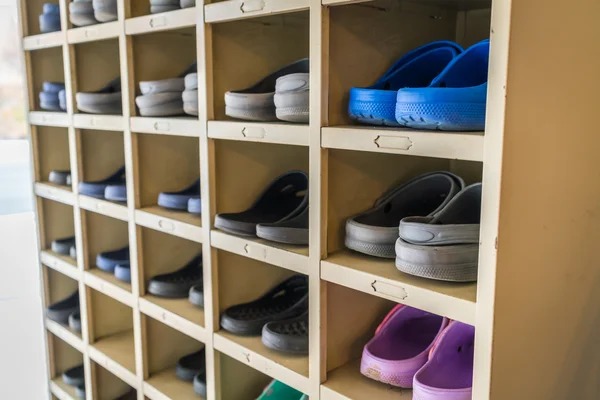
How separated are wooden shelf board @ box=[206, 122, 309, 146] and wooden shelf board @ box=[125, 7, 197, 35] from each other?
0.22 meters

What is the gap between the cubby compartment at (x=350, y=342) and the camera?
99 centimetres

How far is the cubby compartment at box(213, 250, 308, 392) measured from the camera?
1.09 m

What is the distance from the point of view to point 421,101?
834 millimetres

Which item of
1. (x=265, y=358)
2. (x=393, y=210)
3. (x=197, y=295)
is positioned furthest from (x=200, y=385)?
(x=393, y=210)

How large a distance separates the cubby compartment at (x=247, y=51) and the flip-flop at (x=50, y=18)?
0.71 m

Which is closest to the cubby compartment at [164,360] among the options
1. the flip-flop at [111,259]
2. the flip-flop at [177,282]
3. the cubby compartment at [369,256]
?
the flip-flop at [177,282]

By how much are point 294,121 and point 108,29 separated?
2.07ft

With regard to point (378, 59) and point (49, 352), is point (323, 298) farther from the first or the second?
point (49, 352)

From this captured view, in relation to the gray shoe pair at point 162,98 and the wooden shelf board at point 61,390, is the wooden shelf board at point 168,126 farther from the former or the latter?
the wooden shelf board at point 61,390

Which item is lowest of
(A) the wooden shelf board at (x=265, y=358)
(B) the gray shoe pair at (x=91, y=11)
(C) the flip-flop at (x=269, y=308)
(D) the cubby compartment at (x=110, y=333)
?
(D) the cubby compartment at (x=110, y=333)

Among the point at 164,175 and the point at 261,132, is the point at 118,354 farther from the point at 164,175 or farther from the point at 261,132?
the point at 261,132

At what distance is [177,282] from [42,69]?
85 centimetres

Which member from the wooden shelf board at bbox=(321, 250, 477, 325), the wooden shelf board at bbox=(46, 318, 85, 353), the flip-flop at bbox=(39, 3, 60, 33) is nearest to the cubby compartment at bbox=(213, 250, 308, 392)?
the wooden shelf board at bbox=(321, 250, 477, 325)

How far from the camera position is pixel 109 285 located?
1538 mm
